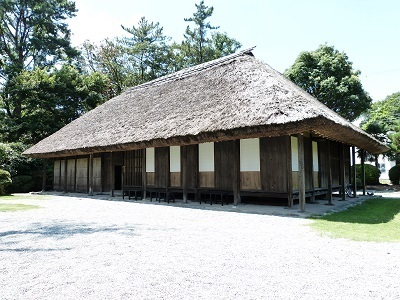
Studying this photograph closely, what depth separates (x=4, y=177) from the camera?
15.0 metres

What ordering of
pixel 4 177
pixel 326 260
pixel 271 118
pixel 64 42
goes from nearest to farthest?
pixel 326 260 → pixel 271 118 → pixel 4 177 → pixel 64 42

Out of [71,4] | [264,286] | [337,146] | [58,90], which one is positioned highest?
[71,4]

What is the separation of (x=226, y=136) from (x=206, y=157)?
7.60 ft

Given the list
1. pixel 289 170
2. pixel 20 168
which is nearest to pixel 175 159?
pixel 289 170

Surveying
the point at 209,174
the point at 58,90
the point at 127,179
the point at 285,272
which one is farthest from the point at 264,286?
the point at 58,90

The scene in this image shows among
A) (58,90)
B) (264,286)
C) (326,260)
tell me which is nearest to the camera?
(264,286)

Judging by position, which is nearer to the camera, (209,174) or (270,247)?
(270,247)

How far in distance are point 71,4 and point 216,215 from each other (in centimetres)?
2743

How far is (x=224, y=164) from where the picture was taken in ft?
33.6

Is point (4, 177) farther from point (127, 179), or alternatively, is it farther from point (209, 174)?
point (209, 174)

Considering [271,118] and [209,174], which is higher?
[271,118]

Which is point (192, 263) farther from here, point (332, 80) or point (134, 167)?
point (332, 80)

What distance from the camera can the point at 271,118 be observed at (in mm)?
7723

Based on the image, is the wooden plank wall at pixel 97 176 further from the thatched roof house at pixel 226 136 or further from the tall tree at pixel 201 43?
the tall tree at pixel 201 43
